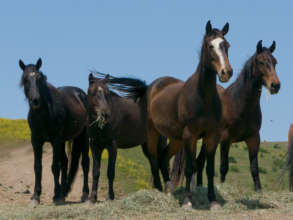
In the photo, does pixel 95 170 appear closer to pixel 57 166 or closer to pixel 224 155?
pixel 57 166

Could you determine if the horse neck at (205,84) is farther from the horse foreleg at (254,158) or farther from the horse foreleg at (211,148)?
the horse foreleg at (254,158)

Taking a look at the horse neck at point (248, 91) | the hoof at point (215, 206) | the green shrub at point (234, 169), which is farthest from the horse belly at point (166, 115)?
the green shrub at point (234, 169)

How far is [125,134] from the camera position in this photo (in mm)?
12703

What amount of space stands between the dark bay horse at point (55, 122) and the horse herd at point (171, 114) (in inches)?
0.8

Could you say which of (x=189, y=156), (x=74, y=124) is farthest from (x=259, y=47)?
(x=74, y=124)

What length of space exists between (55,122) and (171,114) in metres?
3.20

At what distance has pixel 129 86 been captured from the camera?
1126 centimetres

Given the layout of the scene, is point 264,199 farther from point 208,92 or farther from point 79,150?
point 79,150

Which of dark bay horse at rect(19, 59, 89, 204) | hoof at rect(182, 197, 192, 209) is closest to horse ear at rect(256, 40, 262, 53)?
hoof at rect(182, 197, 192, 209)

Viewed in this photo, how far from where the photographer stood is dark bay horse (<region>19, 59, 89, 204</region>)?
1069 cm

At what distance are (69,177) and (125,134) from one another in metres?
1.78

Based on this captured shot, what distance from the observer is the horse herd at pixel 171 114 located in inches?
338

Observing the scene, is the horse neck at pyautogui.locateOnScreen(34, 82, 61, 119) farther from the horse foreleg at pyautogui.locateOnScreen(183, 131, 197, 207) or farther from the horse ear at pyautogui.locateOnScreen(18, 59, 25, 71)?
the horse foreleg at pyautogui.locateOnScreen(183, 131, 197, 207)

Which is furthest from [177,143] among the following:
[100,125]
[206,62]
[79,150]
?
[79,150]
